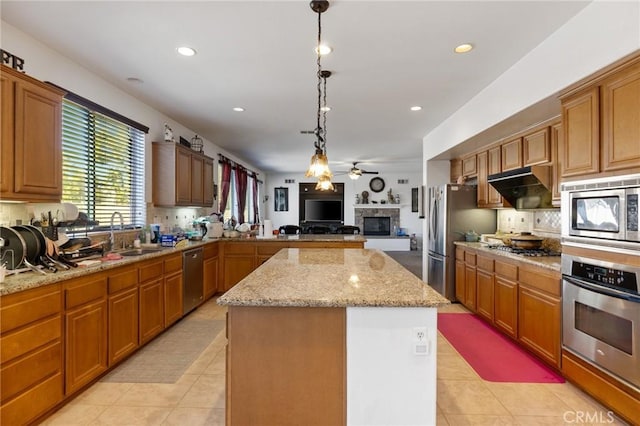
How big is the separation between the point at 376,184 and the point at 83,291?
918cm

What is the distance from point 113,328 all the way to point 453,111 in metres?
4.35

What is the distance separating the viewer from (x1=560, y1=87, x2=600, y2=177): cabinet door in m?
2.20

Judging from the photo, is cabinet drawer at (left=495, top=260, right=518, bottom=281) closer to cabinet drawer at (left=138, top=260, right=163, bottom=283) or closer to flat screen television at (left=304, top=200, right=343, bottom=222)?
cabinet drawer at (left=138, top=260, right=163, bottom=283)

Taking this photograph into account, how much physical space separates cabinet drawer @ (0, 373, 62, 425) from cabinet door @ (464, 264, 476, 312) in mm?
4030

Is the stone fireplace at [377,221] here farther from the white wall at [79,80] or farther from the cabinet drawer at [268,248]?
the white wall at [79,80]

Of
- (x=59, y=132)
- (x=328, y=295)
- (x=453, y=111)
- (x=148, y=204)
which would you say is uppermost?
(x=453, y=111)

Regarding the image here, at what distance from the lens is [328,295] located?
5.28 feet

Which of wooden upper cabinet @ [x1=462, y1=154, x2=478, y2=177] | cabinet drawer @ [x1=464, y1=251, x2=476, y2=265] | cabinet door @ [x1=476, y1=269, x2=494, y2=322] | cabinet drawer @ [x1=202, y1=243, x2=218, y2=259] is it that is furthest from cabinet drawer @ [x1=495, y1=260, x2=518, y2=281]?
cabinet drawer @ [x1=202, y1=243, x2=218, y2=259]

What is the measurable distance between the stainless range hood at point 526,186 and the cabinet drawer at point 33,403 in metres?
4.15

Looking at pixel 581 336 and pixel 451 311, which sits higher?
pixel 581 336

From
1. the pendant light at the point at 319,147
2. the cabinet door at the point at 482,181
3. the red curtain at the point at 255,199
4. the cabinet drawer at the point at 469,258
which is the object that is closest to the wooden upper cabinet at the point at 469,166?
the cabinet door at the point at 482,181

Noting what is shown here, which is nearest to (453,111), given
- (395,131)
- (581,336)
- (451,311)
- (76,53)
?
(395,131)

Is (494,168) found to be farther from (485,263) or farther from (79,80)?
(79,80)

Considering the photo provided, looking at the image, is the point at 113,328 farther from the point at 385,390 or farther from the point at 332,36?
the point at 332,36
